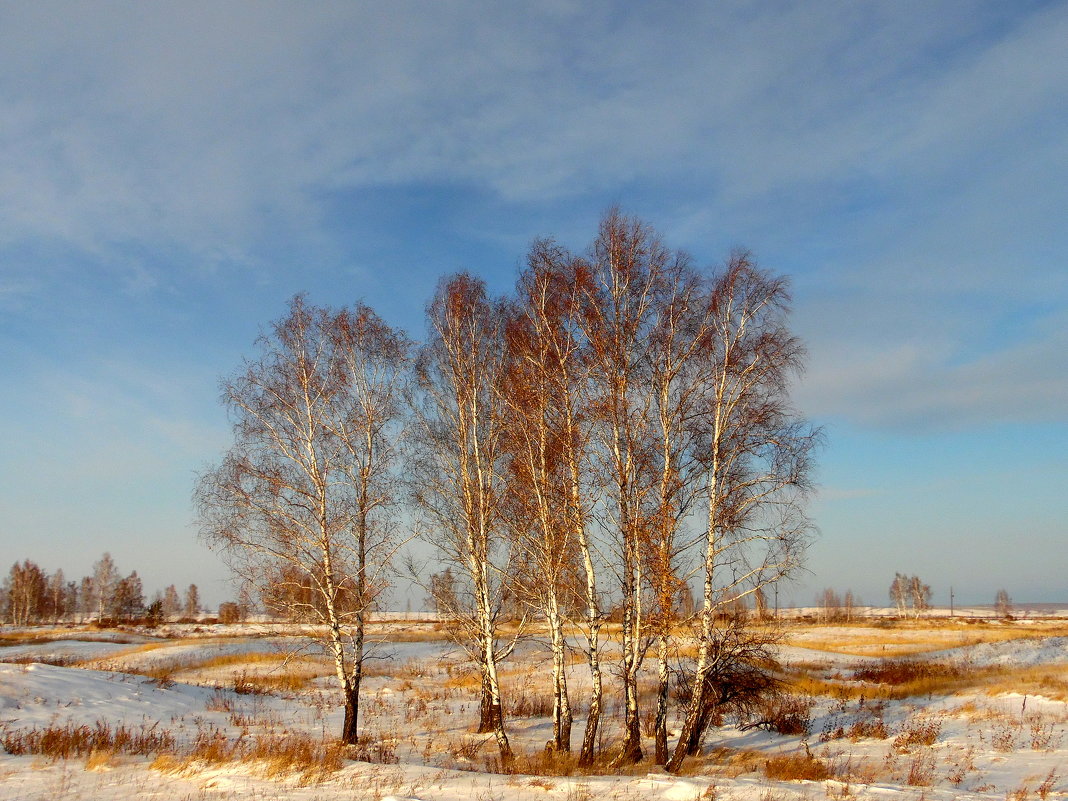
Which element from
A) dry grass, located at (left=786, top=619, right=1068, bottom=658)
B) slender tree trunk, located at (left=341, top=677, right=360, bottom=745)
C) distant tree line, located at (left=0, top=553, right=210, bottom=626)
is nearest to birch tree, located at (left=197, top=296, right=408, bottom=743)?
slender tree trunk, located at (left=341, top=677, right=360, bottom=745)

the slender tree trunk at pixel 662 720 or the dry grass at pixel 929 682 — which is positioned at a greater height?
the slender tree trunk at pixel 662 720

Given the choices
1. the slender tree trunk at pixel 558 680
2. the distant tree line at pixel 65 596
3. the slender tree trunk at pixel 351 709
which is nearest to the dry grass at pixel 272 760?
the slender tree trunk at pixel 351 709

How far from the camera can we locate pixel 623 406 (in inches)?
566

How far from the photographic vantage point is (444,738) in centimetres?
1795

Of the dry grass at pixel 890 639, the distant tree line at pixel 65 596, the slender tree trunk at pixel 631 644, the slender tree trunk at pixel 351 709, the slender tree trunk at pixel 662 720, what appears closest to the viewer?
the slender tree trunk at pixel 662 720

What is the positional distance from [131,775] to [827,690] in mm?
24281

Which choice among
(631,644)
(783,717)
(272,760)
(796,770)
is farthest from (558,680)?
(783,717)

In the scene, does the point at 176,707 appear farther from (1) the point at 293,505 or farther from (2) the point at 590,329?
(2) the point at 590,329

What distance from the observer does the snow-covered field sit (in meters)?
10.9

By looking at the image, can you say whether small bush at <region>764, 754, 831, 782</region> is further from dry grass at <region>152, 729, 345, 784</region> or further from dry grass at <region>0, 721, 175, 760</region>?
dry grass at <region>0, 721, 175, 760</region>

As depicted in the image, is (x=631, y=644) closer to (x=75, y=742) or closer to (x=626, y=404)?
(x=626, y=404)

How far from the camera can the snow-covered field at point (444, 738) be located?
35.6ft

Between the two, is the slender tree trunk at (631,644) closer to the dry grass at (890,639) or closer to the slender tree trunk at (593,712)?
the slender tree trunk at (593,712)

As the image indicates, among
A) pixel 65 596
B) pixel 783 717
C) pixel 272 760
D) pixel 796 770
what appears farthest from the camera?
pixel 65 596
